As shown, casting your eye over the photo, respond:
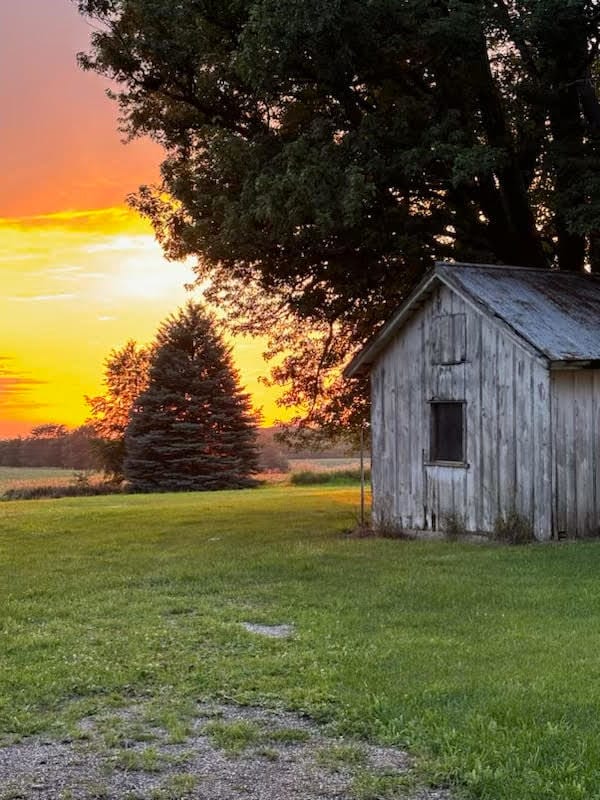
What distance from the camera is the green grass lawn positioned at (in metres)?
6.52

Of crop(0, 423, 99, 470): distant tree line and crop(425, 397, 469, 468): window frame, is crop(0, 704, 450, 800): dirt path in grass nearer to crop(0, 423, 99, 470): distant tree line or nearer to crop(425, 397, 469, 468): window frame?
crop(425, 397, 469, 468): window frame

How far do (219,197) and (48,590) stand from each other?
35.7 feet

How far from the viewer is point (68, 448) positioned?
82125 millimetres

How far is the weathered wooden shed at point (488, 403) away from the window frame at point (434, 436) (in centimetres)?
3

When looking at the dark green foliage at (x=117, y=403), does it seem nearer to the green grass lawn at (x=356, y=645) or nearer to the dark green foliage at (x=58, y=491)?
the dark green foliage at (x=58, y=491)

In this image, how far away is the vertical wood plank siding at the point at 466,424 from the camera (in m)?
17.3

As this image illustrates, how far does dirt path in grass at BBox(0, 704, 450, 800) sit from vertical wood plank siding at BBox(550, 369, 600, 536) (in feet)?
37.1

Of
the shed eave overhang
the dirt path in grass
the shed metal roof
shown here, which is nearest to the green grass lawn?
the dirt path in grass

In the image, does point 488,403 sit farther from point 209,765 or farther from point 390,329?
point 209,765

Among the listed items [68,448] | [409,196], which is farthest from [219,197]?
[68,448]

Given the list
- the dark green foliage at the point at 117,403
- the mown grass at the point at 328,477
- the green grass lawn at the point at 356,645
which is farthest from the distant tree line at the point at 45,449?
the green grass lawn at the point at 356,645

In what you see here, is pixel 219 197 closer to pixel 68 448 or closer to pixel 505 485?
pixel 505 485

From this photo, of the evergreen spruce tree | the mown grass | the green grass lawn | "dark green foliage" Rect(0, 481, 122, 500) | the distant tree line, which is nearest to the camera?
the green grass lawn

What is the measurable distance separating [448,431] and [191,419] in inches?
1482
